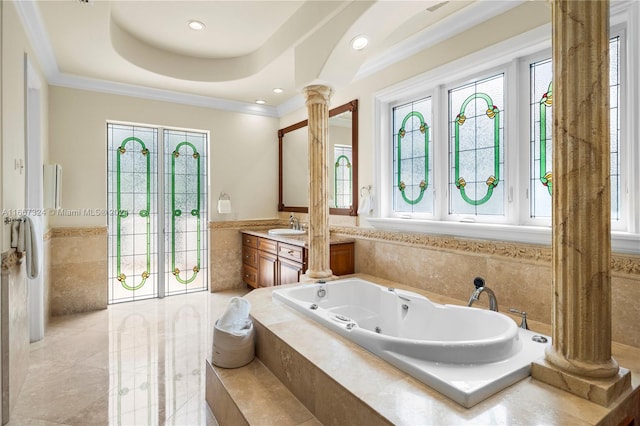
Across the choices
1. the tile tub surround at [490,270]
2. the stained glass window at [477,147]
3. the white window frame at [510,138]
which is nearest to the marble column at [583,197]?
Answer: the tile tub surround at [490,270]

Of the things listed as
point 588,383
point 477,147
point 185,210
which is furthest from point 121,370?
point 477,147

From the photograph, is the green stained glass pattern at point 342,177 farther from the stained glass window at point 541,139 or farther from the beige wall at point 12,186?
the beige wall at point 12,186

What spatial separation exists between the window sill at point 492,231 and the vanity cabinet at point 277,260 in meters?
0.54

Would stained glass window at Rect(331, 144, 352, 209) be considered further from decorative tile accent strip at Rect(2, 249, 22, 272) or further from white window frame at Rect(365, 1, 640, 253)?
decorative tile accent strip at Rect(2, 249, 22, 272)

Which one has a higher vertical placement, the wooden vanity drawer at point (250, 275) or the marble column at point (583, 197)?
the marble column at point (583, 197)

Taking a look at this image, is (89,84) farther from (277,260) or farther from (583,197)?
(583,197)

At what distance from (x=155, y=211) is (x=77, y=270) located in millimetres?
1032

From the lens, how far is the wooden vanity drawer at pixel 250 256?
456cm

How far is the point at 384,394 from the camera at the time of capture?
1.40 m

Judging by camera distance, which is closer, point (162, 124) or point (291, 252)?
point (291, 252)

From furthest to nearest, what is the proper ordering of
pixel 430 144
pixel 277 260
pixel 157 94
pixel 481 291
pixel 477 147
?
pixel 157 94 < pixel 277 260 < pixel 430 144 < pixel 477 147 < pixel 481 291

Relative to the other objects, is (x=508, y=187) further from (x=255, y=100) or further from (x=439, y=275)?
(x=255, y=100)

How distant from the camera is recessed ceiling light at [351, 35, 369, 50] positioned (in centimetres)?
273

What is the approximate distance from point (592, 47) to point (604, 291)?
0.92 meters
